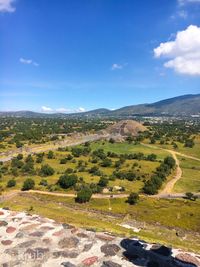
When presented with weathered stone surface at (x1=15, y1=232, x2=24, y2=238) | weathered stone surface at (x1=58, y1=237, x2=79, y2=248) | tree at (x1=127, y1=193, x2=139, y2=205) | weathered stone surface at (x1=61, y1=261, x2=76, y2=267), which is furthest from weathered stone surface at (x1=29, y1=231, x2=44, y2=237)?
tree at (x1=127, y1=193, x2=139, y2=205)

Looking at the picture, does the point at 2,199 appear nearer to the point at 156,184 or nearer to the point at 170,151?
the point at 156,184

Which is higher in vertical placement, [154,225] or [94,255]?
[94,255]

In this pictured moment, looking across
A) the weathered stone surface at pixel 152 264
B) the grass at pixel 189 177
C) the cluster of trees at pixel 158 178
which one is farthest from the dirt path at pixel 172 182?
the weathered stone surface at pixel 152 264

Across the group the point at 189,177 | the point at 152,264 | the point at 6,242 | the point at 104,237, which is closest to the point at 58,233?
the point at 104,237

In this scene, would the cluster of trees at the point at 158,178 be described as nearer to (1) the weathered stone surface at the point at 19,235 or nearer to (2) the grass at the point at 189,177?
(2) the grass at the point at 189,177

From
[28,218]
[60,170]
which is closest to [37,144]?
[60,170]
